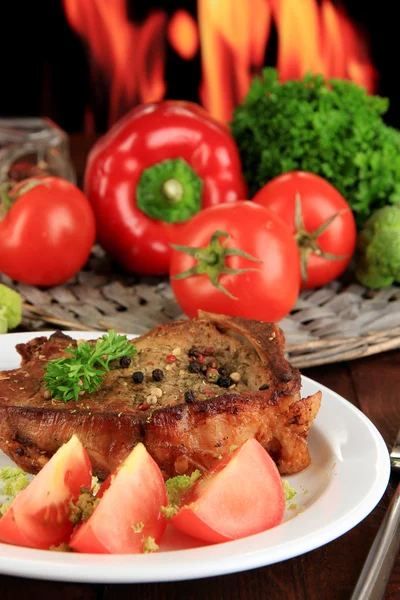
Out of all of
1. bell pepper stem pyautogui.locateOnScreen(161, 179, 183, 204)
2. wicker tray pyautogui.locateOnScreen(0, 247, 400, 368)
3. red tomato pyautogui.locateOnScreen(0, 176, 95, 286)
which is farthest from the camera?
bell pepper stem pyautogui.locateOnScreen(161, 179, 183, 204)

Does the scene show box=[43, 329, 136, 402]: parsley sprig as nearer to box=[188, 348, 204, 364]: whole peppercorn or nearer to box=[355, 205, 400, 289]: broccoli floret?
box=[188, 348, 204, 364]: whole peppercorn

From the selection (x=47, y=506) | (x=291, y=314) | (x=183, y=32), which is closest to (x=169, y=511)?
(x=47, y=506)

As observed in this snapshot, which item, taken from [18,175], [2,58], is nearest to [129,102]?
[2,58]

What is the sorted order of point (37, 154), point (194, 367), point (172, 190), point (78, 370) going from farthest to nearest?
point (37, 154) → point (172, 190) → point (194, 367) → point (78, 370)

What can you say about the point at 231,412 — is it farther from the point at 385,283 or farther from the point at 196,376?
the point at 385,283

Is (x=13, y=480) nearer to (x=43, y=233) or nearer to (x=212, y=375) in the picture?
(x=212, y=375)

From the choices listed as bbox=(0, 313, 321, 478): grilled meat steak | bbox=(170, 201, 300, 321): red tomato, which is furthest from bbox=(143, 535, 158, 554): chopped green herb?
bbox=(170, 201, 300, 321): red tomato
